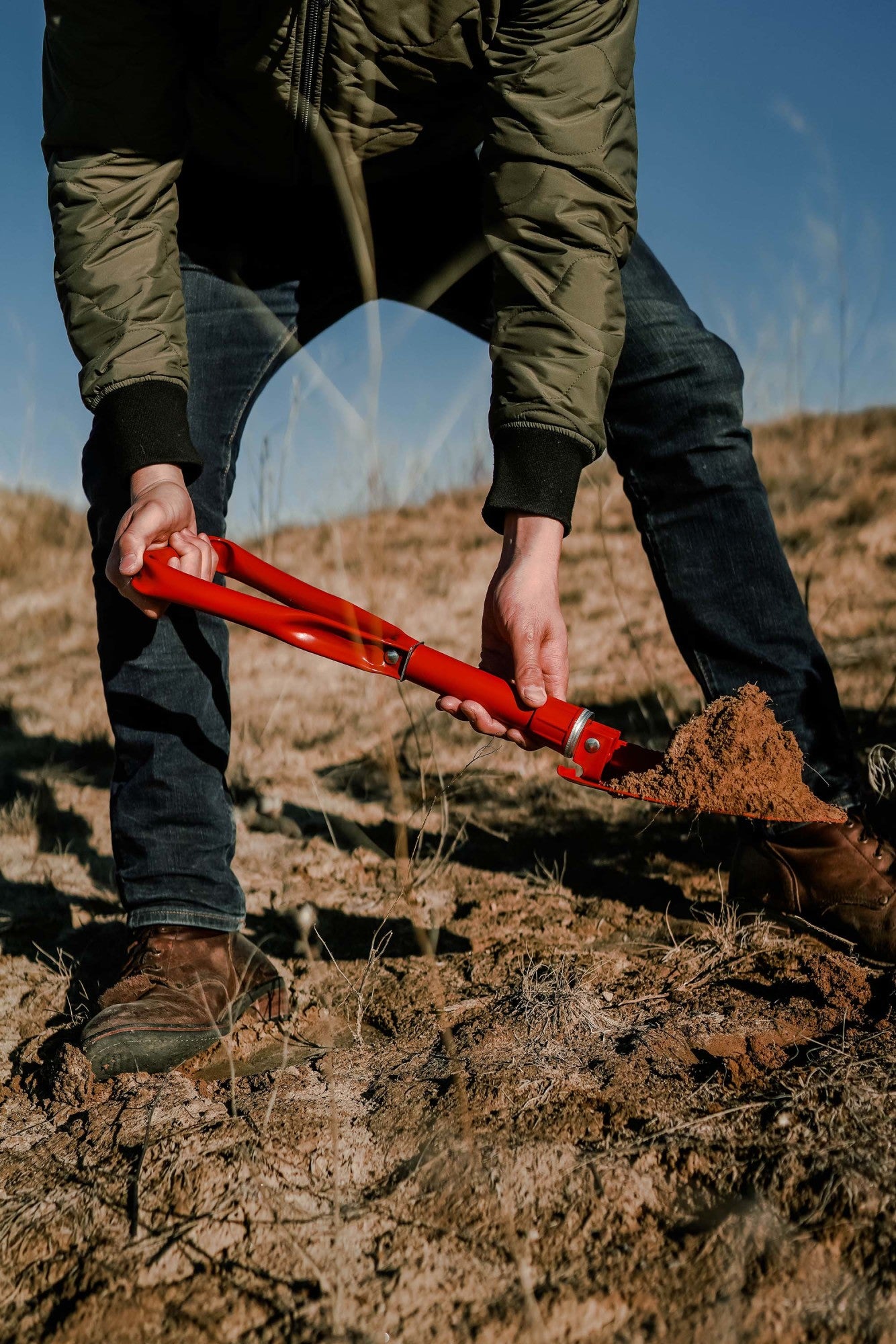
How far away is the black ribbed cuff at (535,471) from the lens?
132 centimetres

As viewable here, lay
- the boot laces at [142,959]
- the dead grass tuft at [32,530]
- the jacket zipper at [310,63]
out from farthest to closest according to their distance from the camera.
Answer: the dead grass tuft at [32,530] < the boot laces at [142,959] < the jacket zipper at [310,63]

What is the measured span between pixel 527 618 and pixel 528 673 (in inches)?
3.1

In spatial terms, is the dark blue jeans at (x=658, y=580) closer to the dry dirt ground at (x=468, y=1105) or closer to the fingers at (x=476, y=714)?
the dry dirt ground at (x=468, y=1105)

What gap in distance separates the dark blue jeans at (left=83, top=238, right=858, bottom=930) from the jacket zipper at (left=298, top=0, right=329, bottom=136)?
330 millimetres

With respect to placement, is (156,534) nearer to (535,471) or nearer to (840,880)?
(535,471)

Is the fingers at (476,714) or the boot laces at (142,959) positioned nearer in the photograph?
the fingers at (476,714)

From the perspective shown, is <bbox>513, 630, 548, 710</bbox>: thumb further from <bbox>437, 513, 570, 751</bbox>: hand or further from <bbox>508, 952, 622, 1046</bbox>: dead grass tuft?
<bbox>508, 952, 622, 1046</bbox>: dead grass tuft

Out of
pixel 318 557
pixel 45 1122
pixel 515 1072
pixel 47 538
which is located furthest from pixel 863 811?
pixel 47 538

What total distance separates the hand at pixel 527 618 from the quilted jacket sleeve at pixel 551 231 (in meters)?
0.04

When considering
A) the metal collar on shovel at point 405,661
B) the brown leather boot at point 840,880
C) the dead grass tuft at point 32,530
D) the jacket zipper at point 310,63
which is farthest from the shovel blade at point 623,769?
the dead grass tuft at point 32,530

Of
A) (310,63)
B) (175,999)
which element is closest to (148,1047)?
(175,999)

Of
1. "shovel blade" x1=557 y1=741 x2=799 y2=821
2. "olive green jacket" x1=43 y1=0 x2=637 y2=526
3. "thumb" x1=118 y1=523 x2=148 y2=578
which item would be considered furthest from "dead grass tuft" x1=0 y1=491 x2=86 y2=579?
"shovel blade" x1=557 y1=741 x2=799 y2=821

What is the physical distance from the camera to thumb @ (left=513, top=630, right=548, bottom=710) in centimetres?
129

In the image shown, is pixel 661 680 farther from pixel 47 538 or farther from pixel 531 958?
pixel 47 538
